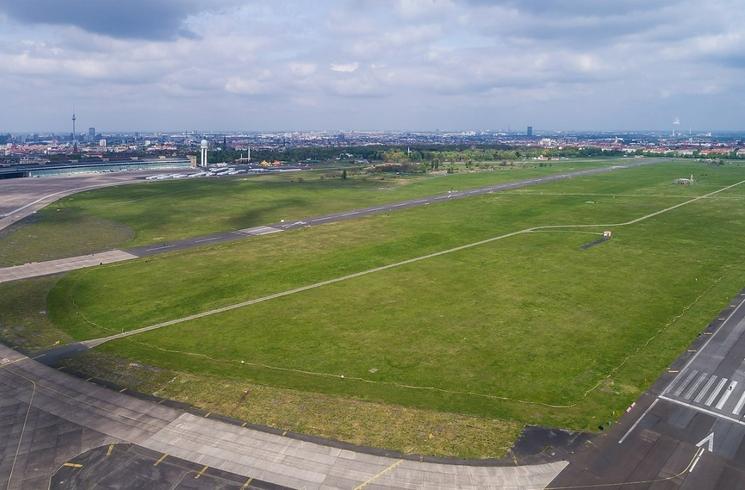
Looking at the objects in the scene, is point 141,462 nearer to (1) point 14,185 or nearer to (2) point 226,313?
(2) point 226,313

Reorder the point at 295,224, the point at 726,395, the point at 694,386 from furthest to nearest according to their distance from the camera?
the point at 295,224 → the point at 694,386 → the point at 726,395

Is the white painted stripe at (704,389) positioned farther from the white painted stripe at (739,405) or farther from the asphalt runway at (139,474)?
the asphalt runway at (139,474)

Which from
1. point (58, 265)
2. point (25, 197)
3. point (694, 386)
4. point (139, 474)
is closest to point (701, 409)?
point (694, 386)

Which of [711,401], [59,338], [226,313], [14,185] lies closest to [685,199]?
[711,401]

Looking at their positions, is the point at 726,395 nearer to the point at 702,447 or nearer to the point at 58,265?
the point at 702,447

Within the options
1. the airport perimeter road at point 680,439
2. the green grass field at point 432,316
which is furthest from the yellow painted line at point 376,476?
the airport perimeter road at point 680,439
